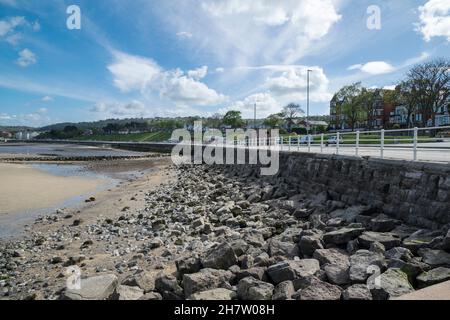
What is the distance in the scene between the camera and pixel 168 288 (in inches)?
206

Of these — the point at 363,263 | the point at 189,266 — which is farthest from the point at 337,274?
the point at 189,266

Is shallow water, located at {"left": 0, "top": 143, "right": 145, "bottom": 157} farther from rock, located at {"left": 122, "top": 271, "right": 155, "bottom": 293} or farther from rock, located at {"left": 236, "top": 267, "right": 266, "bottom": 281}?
rock, located at {"left": 236, "top": 267, "right": 266, "bottom": 281}

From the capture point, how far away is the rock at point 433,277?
14.5ft

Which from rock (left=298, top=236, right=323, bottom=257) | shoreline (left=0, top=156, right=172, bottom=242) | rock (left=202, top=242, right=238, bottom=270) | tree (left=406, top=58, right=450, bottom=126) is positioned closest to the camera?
rock (left=202, top=242, right=238, bottom=270)

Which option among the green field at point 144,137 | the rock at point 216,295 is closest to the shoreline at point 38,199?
the rock at point 216,295

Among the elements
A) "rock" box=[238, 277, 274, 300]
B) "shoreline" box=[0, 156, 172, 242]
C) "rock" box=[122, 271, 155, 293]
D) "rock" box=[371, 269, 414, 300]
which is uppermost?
"rock" box=[371, 269, 414, 300]

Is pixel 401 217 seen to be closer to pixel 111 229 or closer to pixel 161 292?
pixel 161 292

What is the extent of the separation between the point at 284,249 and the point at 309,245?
0.50 metres

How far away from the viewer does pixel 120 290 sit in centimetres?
516

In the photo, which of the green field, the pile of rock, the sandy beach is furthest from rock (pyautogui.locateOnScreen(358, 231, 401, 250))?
the green field

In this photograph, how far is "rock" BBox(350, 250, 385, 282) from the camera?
482 centimetres

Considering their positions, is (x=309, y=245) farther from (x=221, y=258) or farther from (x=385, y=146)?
(x=385, y=146)

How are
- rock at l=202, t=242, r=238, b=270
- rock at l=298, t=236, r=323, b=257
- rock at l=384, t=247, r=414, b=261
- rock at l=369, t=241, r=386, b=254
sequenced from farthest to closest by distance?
rock at l=298, t=236, r=323, b=257
rock at l=202, t=242, r=238, b=270
rock at l=369, t=241, r=386, b=254
rock at l=384, t=247, r=414, b=261

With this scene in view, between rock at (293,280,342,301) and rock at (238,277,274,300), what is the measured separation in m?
0.40
